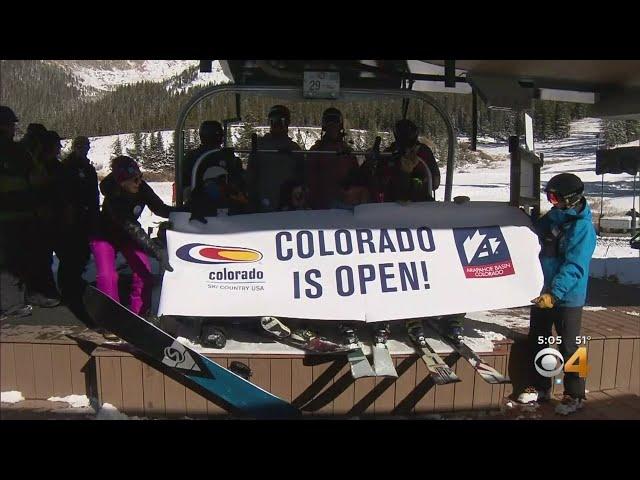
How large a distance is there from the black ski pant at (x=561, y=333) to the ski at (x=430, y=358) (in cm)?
70

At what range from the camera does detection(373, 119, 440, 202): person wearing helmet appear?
3.78 m

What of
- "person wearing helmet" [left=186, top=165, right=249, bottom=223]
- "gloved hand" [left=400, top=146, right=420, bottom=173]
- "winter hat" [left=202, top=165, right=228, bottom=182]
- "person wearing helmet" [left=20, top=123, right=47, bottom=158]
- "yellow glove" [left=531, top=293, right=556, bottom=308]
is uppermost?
"person wearing helmet" [left=20, top=123, right=47, bottom=158]

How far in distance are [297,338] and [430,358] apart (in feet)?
2.75

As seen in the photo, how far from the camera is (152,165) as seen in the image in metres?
15.3

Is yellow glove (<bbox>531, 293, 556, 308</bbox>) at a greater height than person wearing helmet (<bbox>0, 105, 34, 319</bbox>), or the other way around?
person wearing helmet (<bbox>0, 105, 34, 319</bbox>)

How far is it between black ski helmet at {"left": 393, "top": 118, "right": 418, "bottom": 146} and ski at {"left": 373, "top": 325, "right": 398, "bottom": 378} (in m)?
1.45

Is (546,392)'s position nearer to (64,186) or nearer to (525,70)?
(525,70)

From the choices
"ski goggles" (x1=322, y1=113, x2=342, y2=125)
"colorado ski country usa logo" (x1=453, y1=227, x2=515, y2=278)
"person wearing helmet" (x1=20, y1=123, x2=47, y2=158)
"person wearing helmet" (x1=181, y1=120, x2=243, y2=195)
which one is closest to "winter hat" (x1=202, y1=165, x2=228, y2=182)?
"person wearing helmet" (x1=181, y1=120, x2=243, y2=195)

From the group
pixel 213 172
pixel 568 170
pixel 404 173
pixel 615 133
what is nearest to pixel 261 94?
pixel 213 172

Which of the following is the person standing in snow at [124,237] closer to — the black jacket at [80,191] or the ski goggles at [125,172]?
the ski goggles at [125,172]

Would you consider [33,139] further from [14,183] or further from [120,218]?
[120,218]

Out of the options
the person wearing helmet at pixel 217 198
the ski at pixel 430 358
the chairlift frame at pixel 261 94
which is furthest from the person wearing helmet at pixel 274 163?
the ski at pixel 430 358

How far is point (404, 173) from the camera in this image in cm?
382

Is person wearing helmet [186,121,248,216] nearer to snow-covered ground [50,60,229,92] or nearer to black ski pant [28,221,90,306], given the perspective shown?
snow-covered ground [50,60,229,92]
